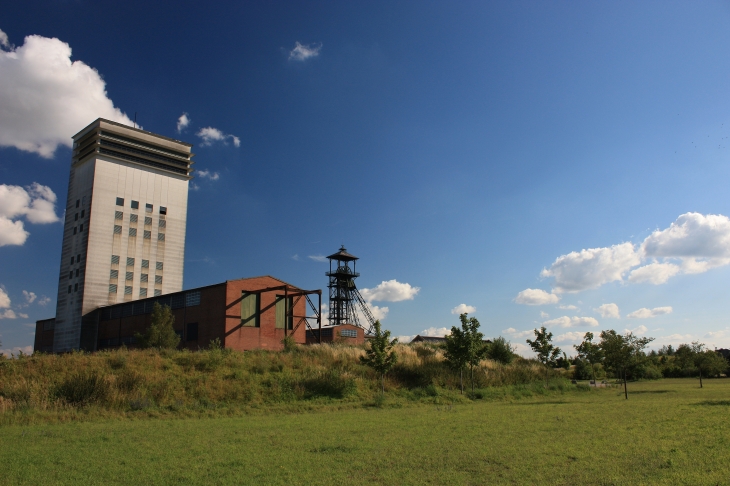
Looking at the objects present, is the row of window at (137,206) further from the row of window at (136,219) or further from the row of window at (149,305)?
the row of window at (149,305)

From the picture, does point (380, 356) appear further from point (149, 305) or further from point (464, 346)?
point (149, 305)

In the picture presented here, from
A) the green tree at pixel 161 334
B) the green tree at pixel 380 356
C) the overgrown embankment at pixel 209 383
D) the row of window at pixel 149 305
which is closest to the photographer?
the overgrown embankment at pixel 209 383

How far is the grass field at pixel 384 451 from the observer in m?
8.62

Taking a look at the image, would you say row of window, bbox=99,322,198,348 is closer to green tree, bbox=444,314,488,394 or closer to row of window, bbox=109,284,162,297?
row of window, bbox=109,284,162,297

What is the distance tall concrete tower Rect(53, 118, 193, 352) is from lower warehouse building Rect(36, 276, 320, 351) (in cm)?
1853

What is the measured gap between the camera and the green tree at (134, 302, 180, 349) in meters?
42.0

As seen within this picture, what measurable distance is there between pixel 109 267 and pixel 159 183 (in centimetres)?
1691

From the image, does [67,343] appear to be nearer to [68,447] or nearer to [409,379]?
[409,379]

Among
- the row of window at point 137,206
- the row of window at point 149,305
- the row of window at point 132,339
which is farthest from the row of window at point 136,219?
the row of window at point 132,339

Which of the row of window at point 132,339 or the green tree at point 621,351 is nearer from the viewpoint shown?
the green tree at point 621,351

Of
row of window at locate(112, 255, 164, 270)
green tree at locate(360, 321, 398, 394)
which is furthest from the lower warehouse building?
green tree at locate(360, 321, 398, 394)

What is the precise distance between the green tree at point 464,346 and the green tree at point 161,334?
25.7 meters

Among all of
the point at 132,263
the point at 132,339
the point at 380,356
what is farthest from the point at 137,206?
the point at 380,356

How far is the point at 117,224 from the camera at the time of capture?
72.8 m
